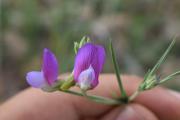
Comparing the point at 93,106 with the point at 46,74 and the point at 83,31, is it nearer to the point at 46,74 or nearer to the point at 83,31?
the point at 46,74

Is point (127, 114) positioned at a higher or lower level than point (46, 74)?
lower

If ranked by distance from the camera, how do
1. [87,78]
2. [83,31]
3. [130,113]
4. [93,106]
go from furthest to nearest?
[83,31] → [93,106] → [130,113] → [87,78]

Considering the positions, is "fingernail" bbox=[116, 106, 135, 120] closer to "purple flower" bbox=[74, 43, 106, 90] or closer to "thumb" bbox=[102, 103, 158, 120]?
"thumb" bbox=[102, 103, 158, 120]

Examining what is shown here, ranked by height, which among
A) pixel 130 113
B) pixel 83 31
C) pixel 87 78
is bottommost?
pixel 83 31

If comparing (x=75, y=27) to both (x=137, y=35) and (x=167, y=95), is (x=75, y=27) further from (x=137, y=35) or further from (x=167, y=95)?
(x=167, y=95)

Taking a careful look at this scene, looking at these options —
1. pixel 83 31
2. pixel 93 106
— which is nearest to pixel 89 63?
pixel 93 106

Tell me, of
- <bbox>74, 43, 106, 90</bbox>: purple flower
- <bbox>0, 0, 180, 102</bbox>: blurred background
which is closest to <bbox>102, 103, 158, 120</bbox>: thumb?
<bbox>74, 43, 106, 90</bbox>: purple flower
